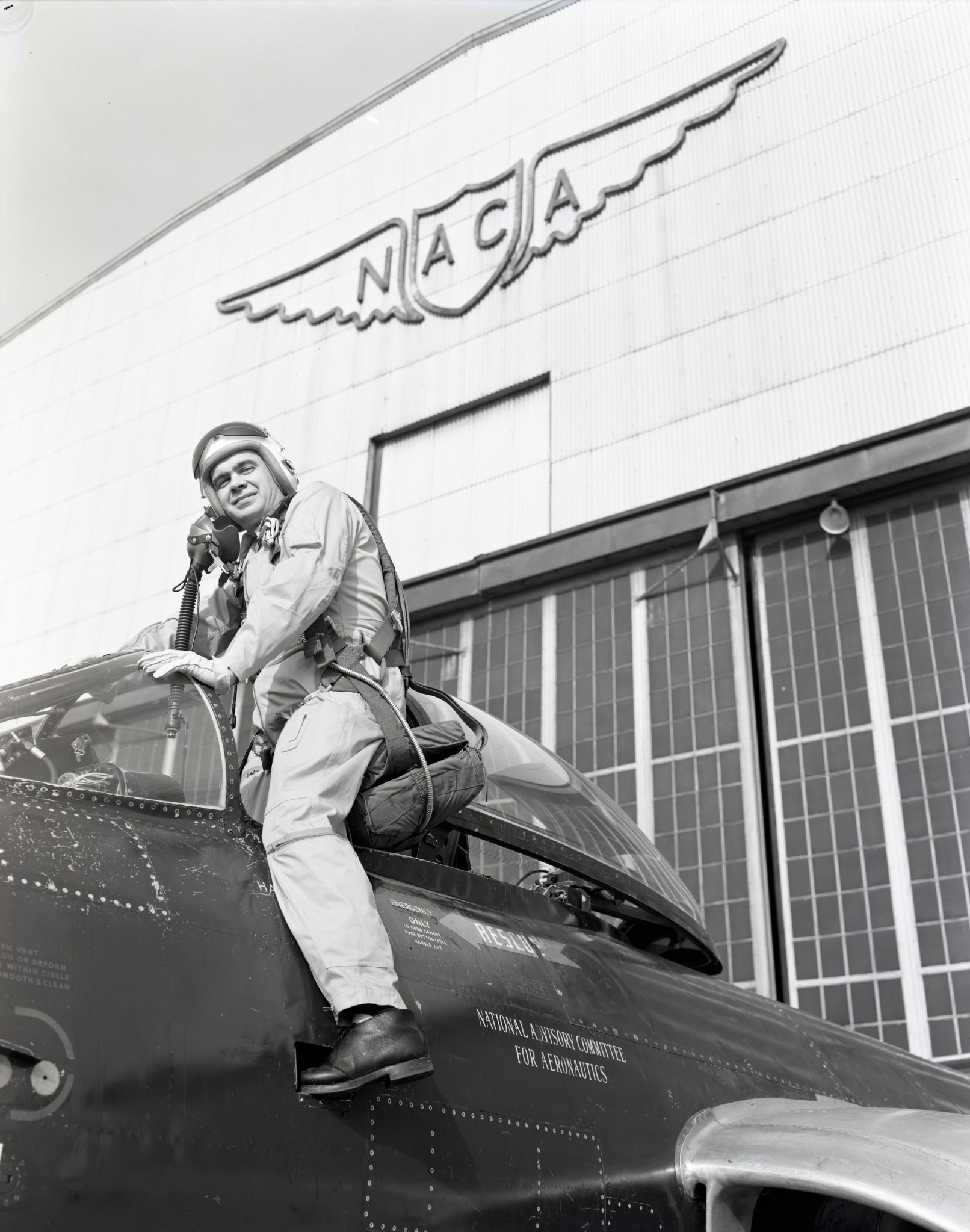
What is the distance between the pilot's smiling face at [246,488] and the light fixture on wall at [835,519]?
436 inches

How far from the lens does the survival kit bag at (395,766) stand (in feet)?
12.5

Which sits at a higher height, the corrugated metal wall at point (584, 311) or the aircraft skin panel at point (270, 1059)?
the corrugated metal wall at point (584, 311)

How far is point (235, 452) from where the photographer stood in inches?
177

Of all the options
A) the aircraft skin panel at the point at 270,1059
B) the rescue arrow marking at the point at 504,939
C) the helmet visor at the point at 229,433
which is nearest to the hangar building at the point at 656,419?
the helmet visor at the point at 229,433

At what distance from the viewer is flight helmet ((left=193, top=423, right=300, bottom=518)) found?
4504 millimetres

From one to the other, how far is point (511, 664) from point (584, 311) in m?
5.48

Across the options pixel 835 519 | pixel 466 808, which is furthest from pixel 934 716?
pixel 466 808

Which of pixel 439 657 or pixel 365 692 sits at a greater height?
pixel 439 657

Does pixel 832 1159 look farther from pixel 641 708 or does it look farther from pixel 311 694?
pixel 641 708

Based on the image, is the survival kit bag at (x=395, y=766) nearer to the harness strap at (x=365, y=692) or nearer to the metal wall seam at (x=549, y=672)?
the harness strap at (x=365, y=692)

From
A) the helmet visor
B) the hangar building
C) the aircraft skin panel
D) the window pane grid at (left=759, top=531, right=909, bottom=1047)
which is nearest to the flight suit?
the aircraft skin panel

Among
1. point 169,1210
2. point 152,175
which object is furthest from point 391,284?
point 169,1210

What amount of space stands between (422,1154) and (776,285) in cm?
1450

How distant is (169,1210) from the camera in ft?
8.94
